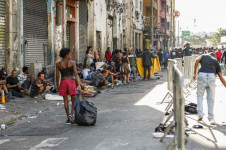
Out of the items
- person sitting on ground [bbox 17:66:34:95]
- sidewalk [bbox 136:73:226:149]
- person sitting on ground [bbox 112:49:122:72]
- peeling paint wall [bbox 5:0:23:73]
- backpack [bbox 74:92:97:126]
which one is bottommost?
sidewalk [bbox 136:73:226:149]

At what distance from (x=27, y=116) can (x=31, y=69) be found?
562 centimetres

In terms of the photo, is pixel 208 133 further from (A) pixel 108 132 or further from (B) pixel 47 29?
(B) pixel 47 29

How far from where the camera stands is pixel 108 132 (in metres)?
7.71

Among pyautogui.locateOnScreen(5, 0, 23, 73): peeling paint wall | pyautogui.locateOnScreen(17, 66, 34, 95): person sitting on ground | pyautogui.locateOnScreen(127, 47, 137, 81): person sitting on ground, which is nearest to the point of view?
pyautogui.locateOnScreen(17, 66, 34, 95): person sitting on ground

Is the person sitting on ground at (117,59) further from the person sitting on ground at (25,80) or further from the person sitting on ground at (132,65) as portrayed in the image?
the person sitting on ground at (25,80)

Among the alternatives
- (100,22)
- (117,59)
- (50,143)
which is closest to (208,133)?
(50,143)

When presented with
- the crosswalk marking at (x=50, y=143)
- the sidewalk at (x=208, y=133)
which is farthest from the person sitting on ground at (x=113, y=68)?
the crosswalk marking at (x=50, y=143)

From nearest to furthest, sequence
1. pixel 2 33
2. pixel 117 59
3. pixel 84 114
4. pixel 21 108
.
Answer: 1. pixel 84 114
2. pixel 21 108
3. pixel 2 33
4. pixel 117 59

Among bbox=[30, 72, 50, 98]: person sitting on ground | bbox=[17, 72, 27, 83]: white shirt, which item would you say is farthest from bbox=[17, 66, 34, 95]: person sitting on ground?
bbox=[30, 72, 50, 98]: person sitting on ground

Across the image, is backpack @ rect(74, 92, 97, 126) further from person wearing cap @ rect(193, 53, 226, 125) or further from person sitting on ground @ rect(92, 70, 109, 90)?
person sitting on ground @ rect(92, 70, 109, 90)

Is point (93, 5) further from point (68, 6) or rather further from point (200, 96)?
point (200, 96)

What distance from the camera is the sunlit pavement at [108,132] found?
6625 millimetres

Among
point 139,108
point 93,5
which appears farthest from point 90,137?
point 93,5

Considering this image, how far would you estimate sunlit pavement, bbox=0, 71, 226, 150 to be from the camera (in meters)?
6.62
